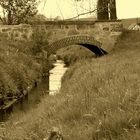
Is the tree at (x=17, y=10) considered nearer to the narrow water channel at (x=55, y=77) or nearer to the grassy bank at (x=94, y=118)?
the narrow water channel at (x=55, y=77)

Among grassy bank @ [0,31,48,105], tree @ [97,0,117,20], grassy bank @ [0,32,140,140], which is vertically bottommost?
grassy bank @ [0,31,48,105]

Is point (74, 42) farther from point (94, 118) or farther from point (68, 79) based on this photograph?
point (94, 118)

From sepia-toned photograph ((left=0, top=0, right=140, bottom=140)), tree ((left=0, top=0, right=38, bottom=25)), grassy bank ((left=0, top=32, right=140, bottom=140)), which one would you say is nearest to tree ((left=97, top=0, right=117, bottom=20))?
sepia-toned photograph ((left=0, top=0, right=140, bottom=140))

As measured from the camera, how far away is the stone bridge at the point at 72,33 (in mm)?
32031

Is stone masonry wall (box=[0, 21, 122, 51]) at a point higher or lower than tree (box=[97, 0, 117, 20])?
lower

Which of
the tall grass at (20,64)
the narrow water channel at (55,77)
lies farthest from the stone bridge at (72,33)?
the narrow water channel at (55,77)

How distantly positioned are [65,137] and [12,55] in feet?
57.7

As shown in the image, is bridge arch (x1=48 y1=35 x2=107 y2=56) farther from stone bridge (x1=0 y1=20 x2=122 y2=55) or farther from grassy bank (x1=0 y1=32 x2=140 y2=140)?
grassy bank (x1=0 y1=32 x2=140 y2=140)

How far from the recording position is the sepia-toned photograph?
28.8 feet

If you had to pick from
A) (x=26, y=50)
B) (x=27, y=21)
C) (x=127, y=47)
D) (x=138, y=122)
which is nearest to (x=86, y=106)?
(x=138, y=122)

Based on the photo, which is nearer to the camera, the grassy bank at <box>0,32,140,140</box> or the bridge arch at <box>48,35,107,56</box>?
the grassy bank at <box>0,32,140,140</box>

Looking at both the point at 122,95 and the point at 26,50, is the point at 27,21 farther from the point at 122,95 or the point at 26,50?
the point at 122,95

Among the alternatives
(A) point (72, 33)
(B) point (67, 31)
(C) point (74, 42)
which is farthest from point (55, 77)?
(C) point (74, 42)

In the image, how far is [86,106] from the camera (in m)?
10.2
